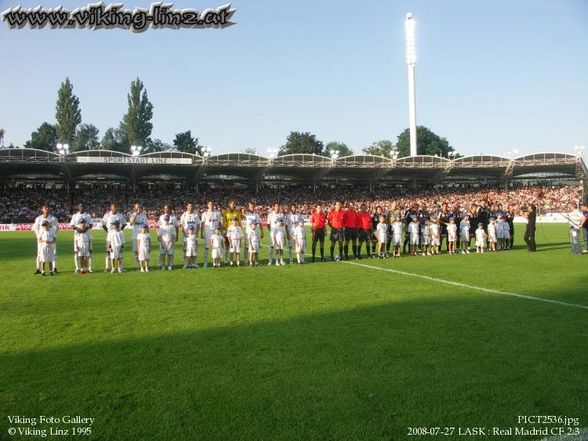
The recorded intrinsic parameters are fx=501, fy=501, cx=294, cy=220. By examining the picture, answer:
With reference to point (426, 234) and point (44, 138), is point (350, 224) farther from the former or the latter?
point (44, 138)

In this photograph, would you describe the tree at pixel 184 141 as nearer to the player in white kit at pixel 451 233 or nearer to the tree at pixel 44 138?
the tree at pixel 44 138

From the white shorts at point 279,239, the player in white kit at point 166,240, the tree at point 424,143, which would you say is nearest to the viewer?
the player in white kit at point 166,240

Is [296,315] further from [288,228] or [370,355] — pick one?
[288,228]

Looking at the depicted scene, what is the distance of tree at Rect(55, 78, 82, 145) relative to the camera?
8194 cm

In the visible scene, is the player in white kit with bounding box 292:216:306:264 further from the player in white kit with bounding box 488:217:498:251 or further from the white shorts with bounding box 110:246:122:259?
the player in white kit with bounding box 488:217:498:251

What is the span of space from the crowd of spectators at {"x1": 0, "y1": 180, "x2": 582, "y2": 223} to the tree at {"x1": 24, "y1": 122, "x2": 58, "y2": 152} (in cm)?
4484

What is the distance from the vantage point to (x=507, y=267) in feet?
44.8

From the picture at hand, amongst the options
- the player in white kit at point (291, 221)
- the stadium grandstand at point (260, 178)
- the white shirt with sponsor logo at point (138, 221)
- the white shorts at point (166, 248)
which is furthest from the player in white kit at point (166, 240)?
the stadium grandstand at point (260, 178)

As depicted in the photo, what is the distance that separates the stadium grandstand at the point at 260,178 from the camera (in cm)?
5000

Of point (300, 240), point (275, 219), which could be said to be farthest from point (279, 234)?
point (300, 240)

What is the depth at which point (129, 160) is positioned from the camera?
160ft

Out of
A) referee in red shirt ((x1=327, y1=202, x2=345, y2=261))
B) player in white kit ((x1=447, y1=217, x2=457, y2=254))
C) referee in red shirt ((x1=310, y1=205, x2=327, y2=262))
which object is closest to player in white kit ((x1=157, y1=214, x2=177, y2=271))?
referee in red shirt ((x1=310, y1=205, x2=327, y2=262))

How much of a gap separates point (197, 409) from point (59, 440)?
1109 mm

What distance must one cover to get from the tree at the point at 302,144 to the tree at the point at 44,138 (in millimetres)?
45249
